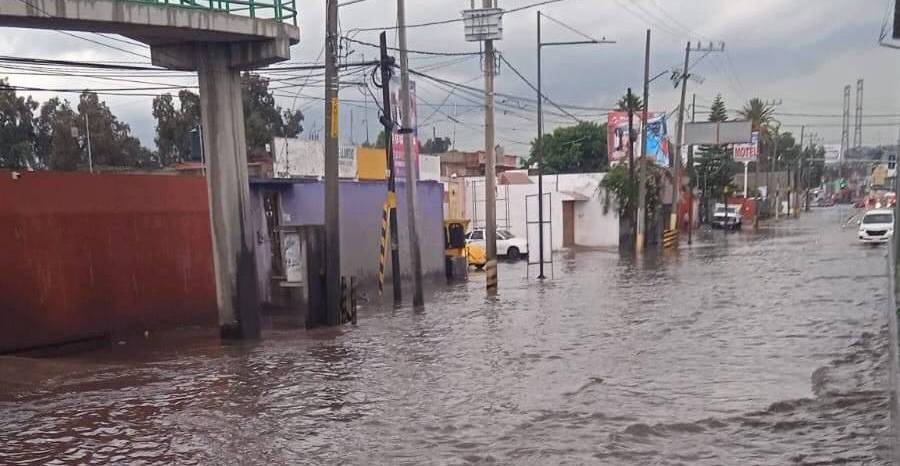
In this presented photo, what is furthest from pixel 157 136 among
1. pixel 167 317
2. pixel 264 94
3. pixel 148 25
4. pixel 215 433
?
pixel 215 433

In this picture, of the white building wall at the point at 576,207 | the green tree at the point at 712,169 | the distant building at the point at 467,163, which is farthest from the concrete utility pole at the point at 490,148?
the green tree at the point at 712,169

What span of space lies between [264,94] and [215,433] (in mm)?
47944

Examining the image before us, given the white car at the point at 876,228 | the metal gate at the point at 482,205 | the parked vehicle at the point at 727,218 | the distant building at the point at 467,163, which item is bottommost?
the parked vehicle at the point at 727,218

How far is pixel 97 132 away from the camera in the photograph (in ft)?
149

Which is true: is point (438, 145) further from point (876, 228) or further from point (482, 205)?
point (876, 228)

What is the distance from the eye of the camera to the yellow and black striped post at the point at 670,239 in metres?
44.2

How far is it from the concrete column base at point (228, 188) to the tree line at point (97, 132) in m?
20.3

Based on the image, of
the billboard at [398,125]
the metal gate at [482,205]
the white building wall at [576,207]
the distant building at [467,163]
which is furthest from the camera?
the distant building at [467,163]

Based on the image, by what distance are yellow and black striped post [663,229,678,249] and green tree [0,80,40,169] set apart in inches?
1250

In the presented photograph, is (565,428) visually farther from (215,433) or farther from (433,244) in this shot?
(433,244)

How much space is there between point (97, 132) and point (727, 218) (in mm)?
44424

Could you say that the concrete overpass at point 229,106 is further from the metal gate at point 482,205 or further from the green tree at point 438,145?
the green tree at point 438,145

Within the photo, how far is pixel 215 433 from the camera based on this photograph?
8914 millimetres

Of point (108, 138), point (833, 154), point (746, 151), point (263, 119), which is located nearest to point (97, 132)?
point (108, 138)
